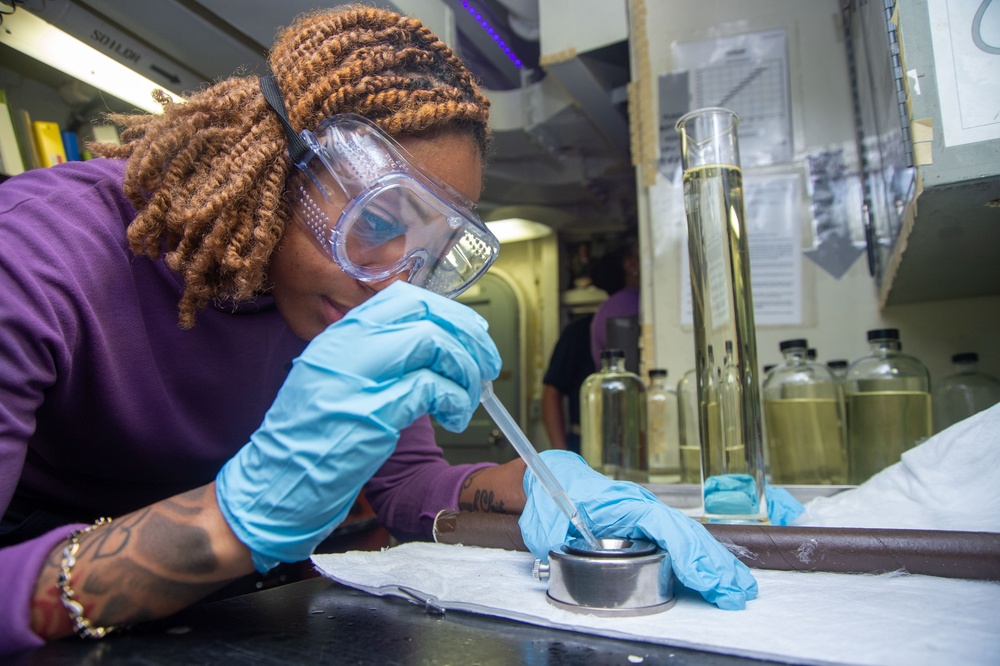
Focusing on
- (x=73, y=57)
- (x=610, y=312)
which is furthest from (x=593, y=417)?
(x=73, y=57)

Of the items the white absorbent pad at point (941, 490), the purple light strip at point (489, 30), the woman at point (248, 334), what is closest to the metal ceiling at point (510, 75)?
the purple light strip at point (489, 30)

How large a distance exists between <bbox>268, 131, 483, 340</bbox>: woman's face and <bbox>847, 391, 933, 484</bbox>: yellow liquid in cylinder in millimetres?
1144

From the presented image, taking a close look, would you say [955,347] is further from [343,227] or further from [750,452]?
[343,227]

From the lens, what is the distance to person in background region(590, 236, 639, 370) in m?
3.07

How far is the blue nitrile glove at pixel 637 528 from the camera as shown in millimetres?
751

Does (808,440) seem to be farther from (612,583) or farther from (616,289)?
(616,289)

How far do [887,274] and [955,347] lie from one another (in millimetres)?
407

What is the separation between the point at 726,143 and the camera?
1133 millimetres

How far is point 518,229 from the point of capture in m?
4.62

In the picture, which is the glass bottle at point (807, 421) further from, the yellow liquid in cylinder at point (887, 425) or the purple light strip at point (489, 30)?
the purple light strip at point (489, 30)

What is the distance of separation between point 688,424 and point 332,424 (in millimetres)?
1424

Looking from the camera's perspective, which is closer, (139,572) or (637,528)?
(139,572)

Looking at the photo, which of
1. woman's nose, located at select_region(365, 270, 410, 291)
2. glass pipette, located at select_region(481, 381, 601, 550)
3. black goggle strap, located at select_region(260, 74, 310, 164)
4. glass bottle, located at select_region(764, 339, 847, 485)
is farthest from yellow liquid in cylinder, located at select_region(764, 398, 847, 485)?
black goggle strap, located at select_region(260, 74, 310, 164)

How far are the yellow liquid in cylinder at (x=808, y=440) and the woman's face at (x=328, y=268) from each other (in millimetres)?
1046
